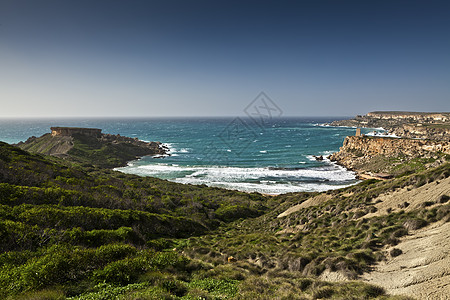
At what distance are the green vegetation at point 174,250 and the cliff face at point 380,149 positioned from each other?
186ft

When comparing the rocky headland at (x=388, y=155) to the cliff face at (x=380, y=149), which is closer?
the rocky headland at (x=388, y=155)

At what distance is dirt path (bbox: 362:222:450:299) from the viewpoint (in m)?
6.88


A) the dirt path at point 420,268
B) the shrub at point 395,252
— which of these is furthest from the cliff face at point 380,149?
the shrub at point 395,252

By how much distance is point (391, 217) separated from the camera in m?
13.1

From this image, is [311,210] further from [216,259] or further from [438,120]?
[438,120]

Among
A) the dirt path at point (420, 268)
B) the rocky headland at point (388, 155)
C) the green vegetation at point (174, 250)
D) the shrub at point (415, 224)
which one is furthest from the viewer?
the rocky headland at point (388, 155)

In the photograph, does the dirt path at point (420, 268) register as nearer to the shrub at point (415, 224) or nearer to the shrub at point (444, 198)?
the shrub at point (415, 224)

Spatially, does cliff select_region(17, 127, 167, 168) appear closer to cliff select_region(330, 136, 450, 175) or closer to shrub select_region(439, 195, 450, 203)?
cliff select_region(330, 136, 450, 175)

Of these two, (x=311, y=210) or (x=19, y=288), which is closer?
(x=19, y=288)

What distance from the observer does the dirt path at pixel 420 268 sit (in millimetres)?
6879

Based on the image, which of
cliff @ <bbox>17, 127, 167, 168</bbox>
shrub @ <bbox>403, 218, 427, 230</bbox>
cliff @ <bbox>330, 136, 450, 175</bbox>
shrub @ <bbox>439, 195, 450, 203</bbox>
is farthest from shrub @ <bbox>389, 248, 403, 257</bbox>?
cliff @ <bbox>17, 127, 167, 168</bbox>

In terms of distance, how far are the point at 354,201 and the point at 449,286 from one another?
12867mm

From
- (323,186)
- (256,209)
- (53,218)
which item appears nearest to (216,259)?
(53,218)

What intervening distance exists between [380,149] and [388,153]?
3.26m
